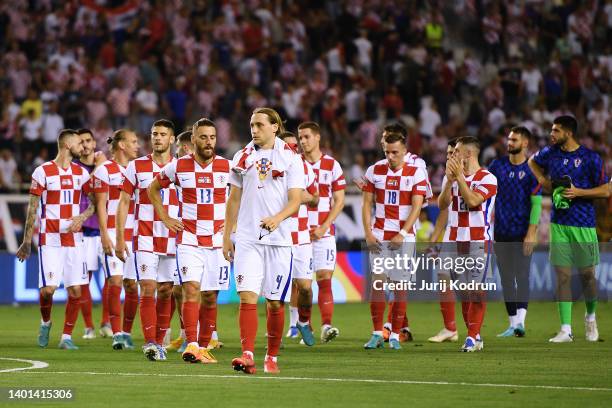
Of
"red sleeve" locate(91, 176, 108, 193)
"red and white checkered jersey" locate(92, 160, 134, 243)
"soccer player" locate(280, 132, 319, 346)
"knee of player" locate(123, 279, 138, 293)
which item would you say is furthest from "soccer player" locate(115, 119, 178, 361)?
"soccer player" locate(280, 132, 319, 346)

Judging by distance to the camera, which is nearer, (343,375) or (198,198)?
(343,375)

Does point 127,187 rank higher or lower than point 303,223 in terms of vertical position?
higher

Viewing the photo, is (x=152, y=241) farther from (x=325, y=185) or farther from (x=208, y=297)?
(x=325, y=185)

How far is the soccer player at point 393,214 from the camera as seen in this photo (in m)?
14.0

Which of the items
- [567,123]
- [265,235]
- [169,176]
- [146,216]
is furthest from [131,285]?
[567,123]

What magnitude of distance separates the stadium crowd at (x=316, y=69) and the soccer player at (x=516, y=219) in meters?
8.68

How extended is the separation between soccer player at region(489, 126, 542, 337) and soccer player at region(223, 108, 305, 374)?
584 cm

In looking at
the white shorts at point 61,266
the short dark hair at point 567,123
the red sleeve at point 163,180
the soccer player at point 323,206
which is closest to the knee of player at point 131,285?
the white shorts at point 61,266

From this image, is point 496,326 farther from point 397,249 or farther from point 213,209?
point 213,209

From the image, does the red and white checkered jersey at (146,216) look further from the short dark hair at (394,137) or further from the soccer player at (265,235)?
the short dark hair at (394,137)

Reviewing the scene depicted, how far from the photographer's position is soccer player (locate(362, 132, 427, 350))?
14.0 meters

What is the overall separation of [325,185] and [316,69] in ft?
40.1

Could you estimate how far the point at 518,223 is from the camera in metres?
16.4

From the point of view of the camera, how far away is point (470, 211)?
13.9 m
